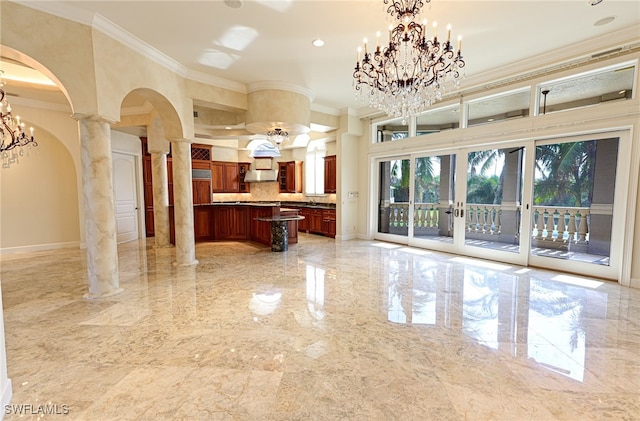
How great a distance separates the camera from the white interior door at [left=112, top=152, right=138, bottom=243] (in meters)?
7.27

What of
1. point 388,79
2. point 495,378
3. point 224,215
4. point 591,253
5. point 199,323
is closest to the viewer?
point 495,378

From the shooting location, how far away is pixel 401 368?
219 cm

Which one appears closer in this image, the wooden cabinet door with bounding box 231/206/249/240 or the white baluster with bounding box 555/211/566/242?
the white baluster with bounding box 555/211/566/242

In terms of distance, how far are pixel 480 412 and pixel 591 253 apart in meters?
4.46

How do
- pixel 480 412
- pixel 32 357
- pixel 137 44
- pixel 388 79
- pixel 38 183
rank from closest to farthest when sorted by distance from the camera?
pixel 480 412, pixel 32 357, pixel 388 79, pixel 137 44, pixel 38 183

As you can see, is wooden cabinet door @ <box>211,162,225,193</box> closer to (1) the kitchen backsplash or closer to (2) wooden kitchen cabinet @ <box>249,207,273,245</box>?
(1) the kitchen backsplash

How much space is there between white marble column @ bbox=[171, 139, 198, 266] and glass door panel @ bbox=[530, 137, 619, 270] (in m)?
6.01

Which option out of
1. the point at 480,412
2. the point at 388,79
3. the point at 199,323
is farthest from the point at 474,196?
the point at 199,323

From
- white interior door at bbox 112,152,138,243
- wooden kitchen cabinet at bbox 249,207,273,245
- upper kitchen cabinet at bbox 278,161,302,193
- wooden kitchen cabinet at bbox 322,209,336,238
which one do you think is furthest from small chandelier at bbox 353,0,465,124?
white interior door at bbox 112,152,138,243

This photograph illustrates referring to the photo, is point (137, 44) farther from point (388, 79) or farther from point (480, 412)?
point (480, 412)

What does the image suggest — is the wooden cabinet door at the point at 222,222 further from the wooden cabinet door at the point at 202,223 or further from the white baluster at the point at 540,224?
the white baluster at the point at 540,224

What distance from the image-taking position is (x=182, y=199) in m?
5.04

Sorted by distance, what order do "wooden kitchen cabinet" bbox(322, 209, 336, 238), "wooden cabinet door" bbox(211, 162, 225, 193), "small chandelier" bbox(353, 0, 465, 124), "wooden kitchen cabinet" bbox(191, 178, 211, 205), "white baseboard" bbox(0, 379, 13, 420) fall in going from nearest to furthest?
"white baseboard" bbox(0, 379, 13, 420) → "small chandelier" bbox(353, 0, 465, 124) → "wooden kitchen cabinet" bbox(322, 209, 336, 238) → "wooden kitchen cabinet" bbox(191, 178, 211, 205) → "wooden cabinet door" bbox(211, 162, 225, 193)

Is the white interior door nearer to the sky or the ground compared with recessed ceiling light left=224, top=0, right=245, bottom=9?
nearer to the ground
